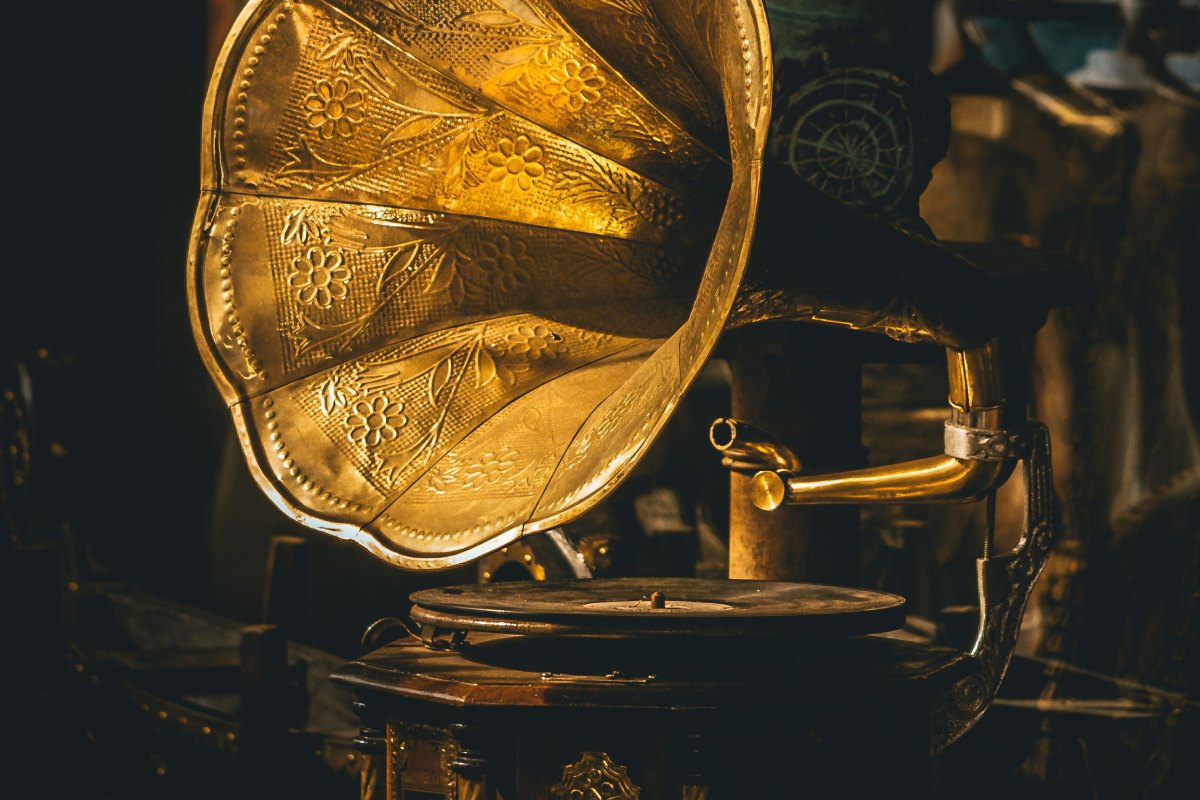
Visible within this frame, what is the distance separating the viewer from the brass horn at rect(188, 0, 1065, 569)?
1.91 m

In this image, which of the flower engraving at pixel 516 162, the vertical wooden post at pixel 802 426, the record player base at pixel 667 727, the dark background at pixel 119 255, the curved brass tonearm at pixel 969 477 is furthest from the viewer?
the dark background at pixel 119 255

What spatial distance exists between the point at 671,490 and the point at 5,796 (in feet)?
4.86

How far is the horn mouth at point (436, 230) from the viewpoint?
1.99 m

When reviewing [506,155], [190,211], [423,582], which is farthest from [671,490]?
[190,211]

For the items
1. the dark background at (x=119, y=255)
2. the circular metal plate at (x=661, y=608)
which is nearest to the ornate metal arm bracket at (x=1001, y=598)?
the circular metal plate at (x=661, y=608)

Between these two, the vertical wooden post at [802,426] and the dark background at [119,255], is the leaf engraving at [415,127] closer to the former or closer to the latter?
the vertical wooden post at [802,426]

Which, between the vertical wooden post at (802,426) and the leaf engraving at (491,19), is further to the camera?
the vertical wooden post at (802,426)

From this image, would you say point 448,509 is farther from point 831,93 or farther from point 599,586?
point 831,93

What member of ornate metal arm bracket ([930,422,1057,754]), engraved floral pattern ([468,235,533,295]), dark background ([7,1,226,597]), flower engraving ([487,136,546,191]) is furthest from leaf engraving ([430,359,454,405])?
dark background ([7,1,226,597])

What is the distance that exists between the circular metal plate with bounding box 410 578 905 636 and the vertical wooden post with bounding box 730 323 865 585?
26cm

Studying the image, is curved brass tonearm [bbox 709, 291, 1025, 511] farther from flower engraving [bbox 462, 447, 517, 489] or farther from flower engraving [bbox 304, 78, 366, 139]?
flower engraving [bbox 304, 78, 366, 139]

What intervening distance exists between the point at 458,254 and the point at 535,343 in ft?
0.58

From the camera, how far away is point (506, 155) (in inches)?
82.6

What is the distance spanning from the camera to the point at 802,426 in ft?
7.40
